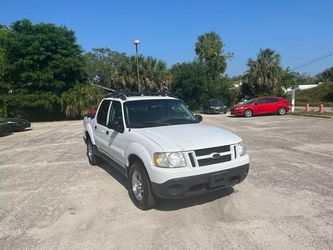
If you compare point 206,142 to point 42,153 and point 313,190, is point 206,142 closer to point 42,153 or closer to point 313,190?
point 313,190

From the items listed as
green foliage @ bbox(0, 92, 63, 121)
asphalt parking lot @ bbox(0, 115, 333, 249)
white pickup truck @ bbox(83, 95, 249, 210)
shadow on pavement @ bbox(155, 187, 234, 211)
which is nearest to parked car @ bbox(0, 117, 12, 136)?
green foliage @ bbox(0, 92, 63, 121)

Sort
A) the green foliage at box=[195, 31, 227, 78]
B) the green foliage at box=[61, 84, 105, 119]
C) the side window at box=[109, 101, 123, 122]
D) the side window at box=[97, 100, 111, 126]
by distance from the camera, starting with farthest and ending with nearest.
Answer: the green foliage at box=[195, 31, 227, 78]
the green foliage at box=[61, 84, 105, 119]
the side window at box=[97, 100, 111, 126]
the side window at box=[109, 101, 123, 122]

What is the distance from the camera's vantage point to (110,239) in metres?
4.11

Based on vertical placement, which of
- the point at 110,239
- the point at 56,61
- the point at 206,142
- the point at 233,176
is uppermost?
the point at 56,61

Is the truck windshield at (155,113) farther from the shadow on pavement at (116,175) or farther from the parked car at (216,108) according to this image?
the parked car at (216,108)

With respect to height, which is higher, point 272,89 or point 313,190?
point 272,89

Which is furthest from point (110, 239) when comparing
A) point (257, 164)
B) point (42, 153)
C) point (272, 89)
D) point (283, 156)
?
point (272, 89)

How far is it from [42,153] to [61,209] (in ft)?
19.8

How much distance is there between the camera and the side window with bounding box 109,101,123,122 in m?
6.18

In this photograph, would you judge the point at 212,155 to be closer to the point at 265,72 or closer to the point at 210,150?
the point at 210,150

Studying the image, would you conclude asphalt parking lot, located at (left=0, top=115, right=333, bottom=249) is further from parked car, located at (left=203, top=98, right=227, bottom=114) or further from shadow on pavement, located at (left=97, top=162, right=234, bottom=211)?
parked car, located at (left=203, top=98, right=227, bottom=114)

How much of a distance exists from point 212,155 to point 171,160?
2.05 feet

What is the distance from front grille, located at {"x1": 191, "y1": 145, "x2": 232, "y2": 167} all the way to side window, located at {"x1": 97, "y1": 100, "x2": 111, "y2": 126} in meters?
3.06

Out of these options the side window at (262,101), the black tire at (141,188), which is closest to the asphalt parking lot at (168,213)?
the black tire at (141,188)
